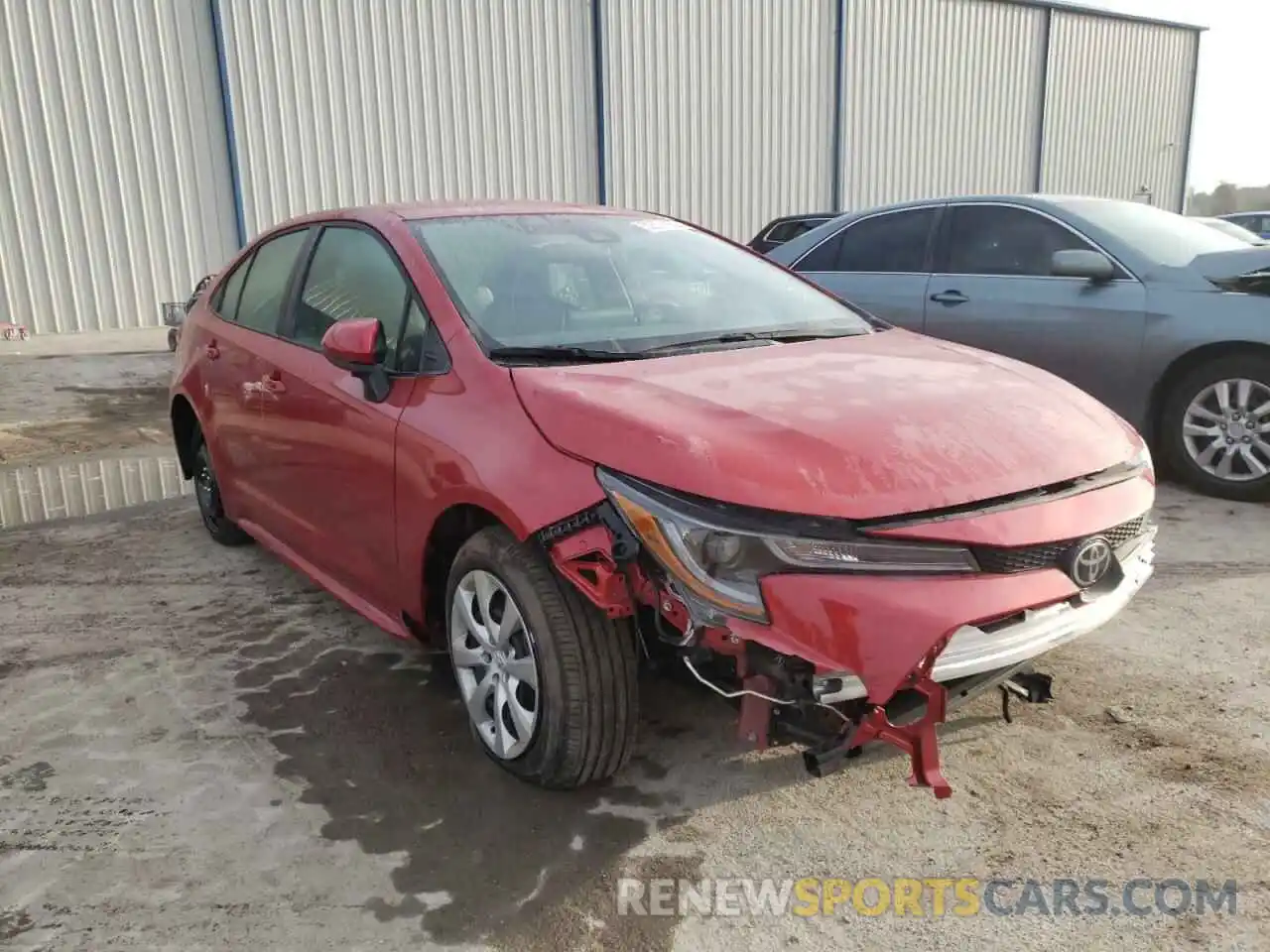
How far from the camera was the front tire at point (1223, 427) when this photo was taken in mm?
5129

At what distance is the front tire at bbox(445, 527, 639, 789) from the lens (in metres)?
2.53

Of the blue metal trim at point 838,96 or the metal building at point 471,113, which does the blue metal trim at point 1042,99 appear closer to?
the metal building at point 471,113

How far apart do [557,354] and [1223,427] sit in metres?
4.07

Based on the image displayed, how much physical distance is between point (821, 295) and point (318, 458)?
2.00 m

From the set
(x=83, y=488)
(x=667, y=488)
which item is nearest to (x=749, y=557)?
(x=667, y=488)

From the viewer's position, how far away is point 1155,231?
5836 mm

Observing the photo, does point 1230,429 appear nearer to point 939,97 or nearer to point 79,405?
point 79,405

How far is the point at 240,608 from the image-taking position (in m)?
4.18

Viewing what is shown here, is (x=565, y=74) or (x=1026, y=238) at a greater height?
(x=565, y=74)

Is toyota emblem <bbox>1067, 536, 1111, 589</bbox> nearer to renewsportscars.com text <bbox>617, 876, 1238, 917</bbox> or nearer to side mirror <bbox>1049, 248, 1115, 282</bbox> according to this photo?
renewsportscars.com text <bbox>617, 876, 1238, 917</bbox>

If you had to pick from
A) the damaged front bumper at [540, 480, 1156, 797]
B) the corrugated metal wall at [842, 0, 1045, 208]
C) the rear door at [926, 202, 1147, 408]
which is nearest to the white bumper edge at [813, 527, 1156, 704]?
the damaged front bumper at [540, 480, 1156, 797]

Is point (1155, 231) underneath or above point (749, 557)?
above

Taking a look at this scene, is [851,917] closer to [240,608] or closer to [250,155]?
[240,608]


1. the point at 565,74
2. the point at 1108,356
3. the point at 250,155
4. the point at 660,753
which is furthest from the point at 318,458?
the point at 565,74
